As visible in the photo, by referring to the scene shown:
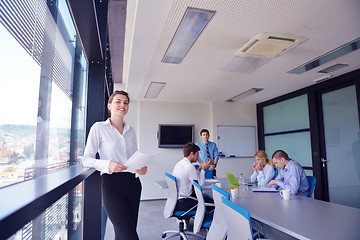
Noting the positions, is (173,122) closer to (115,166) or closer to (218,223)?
(218,223)

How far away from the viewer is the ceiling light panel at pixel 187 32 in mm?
2792

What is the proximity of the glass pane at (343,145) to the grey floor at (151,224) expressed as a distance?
3.19 meters

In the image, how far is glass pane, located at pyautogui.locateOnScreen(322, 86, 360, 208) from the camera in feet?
16.3

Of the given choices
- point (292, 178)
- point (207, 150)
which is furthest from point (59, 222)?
point (207, 150)

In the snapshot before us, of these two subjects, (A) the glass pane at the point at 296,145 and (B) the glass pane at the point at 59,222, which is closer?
(B) the glass pane at the point at 59,222

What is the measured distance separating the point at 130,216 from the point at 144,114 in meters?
5.52

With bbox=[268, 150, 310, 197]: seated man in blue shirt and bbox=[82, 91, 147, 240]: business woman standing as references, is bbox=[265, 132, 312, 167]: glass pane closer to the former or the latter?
bbox=[268, 150, 310, 197]: seated man in blue shirt

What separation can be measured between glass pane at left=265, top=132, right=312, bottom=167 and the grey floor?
3473mm

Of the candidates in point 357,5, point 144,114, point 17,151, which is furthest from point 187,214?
point 144,114

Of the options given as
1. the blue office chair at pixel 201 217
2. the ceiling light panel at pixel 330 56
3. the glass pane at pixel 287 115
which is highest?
the ceiling light panel at pixel 330 56

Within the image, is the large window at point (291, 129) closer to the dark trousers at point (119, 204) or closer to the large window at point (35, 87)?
the dark trousers at point (119, 204)

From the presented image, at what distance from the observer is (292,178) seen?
127 inches

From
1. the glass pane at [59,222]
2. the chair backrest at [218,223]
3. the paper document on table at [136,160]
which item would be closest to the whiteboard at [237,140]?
the chair backrest at [218,223]

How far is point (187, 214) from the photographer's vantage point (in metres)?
3.54
